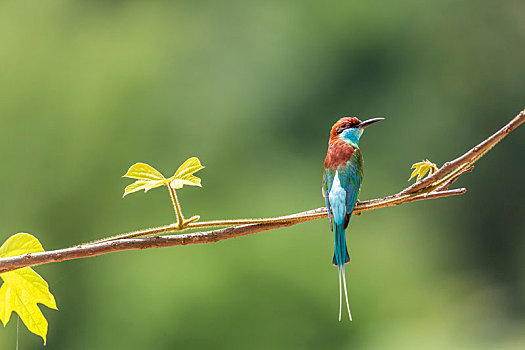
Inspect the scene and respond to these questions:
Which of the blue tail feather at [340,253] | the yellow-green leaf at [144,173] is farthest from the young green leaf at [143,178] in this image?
the blue tail feather at [340,253]

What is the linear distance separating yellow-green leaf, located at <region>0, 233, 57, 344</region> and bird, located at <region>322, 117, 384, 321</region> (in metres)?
0.29

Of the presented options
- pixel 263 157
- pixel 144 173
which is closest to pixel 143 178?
pixel 144 173

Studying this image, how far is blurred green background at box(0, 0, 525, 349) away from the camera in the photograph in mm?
4035

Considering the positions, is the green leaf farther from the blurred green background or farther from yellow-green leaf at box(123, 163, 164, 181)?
the blurred green background

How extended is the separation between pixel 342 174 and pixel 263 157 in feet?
13.2

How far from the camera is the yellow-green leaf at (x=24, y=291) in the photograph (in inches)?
18.6

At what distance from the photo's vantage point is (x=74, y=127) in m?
4.66

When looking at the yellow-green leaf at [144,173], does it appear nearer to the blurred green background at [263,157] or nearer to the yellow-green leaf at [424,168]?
the yellow-green leaf at [424,168]

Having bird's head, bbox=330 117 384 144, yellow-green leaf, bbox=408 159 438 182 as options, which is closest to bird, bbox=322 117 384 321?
bird's head, bbox=330 117 384 144

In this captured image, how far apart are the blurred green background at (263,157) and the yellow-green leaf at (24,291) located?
3.40 metres

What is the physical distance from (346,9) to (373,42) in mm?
392

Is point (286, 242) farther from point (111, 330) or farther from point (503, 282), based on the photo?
point (503, 282)

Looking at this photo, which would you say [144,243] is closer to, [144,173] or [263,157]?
[144,173]

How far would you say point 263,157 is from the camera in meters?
4.74
